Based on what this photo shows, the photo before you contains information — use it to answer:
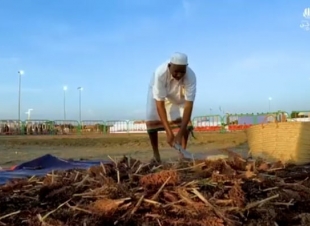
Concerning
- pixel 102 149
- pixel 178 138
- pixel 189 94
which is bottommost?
pixel 102 149

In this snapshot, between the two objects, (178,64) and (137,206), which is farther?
(178,64)

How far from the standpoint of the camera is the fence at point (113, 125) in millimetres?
28266

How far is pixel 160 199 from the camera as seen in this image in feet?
7.82

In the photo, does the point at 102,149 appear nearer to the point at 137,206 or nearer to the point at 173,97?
the point at 173,97

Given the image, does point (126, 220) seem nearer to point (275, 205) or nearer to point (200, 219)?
point (200, 219)

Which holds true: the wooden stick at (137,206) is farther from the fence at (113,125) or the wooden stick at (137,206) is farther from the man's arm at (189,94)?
the fence at (113,125)

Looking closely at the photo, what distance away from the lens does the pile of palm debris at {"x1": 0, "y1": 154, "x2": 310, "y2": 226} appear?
2.21 m

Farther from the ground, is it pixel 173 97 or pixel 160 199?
pixel 173 97

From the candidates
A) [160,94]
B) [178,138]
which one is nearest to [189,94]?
[160,94]

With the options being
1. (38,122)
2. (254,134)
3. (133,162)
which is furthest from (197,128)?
(133,162)

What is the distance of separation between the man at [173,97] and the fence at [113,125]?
64.8ft

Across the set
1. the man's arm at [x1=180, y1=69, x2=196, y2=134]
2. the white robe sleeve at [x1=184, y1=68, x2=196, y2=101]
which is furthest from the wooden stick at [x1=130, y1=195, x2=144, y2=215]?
the white robe sleeve at [x1=184, y1=68, x2=196, y2=101]

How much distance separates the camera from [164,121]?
5.81m

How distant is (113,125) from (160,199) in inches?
1312
